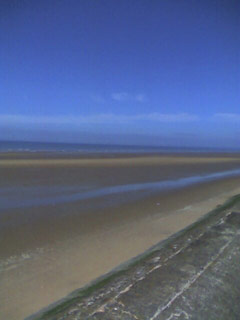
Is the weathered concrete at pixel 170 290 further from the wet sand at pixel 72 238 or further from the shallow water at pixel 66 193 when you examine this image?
the shallow water at pixel 66 193

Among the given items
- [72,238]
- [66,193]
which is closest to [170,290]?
[72,238]

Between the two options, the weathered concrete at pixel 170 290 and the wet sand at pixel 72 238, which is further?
the wet sand at pixel 72 238

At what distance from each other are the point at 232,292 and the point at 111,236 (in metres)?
3.21

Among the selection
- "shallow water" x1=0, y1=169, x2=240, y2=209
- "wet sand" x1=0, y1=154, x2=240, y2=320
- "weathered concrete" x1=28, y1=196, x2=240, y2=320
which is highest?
"weathered concrete" x1=28, y1=196, x2=240, y2=320

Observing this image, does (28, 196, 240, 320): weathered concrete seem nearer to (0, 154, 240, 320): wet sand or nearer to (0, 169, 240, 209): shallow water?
(0, 154, 240, 320): wet sand

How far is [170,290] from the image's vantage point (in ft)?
6.80

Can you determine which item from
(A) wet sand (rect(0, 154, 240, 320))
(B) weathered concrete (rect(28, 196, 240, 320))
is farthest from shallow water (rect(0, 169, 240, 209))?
(B) weathered concrete (rect(28, 196, 240, 320))

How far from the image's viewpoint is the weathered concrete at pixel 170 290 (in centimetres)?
183

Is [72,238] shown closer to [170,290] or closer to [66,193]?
[170,290]

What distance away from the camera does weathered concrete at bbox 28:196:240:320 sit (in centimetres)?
183

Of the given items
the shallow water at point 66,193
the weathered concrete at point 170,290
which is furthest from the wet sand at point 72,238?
the weathered concrete at point 170,290

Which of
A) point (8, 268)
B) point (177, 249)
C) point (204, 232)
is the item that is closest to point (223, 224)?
point (204, 232)

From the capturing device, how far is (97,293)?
2107mm

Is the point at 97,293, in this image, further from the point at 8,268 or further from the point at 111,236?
the point at 111,236
